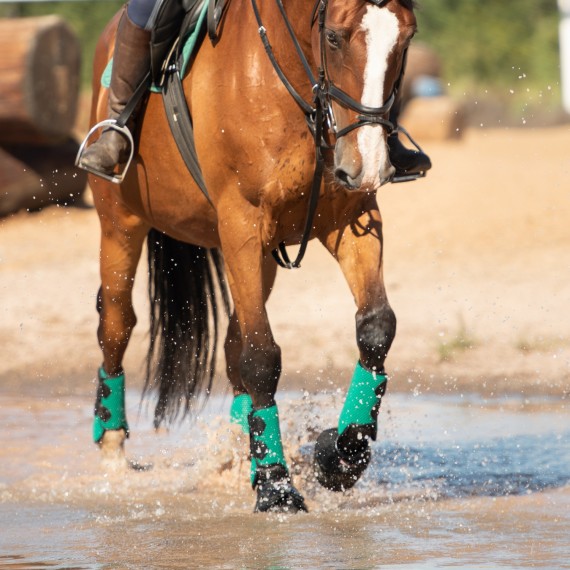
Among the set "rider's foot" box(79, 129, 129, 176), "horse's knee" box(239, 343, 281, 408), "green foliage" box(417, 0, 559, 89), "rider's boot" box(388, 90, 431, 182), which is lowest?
"horse's knee" box(239, 343, 281, 408)

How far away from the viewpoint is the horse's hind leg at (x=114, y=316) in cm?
663

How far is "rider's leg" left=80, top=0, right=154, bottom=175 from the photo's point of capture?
5.73m

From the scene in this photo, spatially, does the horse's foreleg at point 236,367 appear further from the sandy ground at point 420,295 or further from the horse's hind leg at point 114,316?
the sandy ground at point 420,295

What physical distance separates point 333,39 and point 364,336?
49.1 inches

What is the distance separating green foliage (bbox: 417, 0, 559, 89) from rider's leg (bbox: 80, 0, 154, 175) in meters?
20.8

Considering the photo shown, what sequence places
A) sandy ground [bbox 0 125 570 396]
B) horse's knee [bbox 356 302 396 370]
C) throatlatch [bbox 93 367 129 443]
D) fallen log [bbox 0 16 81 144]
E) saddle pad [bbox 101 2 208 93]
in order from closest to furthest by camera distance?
horse's knee [bbox 356 302 396 370] → saddle pad [bbox 101 2 208 93] → throatlatch [bbox 93 367 129 443] → sandy ground [bbox 0 125 570 396] → fallen log [bbox 0 16 81 144]

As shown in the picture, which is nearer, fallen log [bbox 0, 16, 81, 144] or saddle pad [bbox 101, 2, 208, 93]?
saddle pad [bbox 101, 2, 208, 93]

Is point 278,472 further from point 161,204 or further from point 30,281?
point 30,281

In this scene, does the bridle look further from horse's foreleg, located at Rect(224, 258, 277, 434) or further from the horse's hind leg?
the horse's hind leg

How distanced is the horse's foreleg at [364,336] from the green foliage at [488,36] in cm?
2125

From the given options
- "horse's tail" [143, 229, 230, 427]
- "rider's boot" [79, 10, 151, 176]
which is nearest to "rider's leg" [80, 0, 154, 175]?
"rider's boot" [79, 10, 151, 176]

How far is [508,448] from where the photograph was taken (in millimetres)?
6723

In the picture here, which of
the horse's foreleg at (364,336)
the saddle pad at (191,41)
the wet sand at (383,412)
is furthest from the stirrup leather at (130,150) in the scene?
the wet sand at (383,412)

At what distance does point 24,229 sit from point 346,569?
981 centimetres
